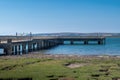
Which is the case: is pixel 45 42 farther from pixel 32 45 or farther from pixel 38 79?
pixel 38 79

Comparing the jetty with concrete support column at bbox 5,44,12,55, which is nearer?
concrete support column at bbox 5,44,12,55

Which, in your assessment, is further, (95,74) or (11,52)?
(11,52)

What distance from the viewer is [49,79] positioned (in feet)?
86.1

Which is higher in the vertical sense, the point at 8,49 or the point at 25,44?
the point at 8,49

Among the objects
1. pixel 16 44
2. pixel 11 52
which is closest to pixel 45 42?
pixel 16 44

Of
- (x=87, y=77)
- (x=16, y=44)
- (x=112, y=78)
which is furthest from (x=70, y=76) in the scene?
(x=16, y=44)

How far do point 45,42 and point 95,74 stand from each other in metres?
75.9

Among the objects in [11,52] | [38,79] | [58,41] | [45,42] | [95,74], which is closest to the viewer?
[38,79]

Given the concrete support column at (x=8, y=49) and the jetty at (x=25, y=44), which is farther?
the jetty at (x=25, y=44)

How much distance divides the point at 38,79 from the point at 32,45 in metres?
62.6

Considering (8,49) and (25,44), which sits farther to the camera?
(25,44)

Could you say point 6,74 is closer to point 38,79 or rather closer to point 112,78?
point 38,79

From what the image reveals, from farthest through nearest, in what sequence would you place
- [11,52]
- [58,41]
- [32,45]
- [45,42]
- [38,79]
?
1. [58,41]
2. [45,42]
3. [32,45]
4. [11,52]
5. [38,79]

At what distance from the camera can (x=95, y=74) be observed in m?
28.4
